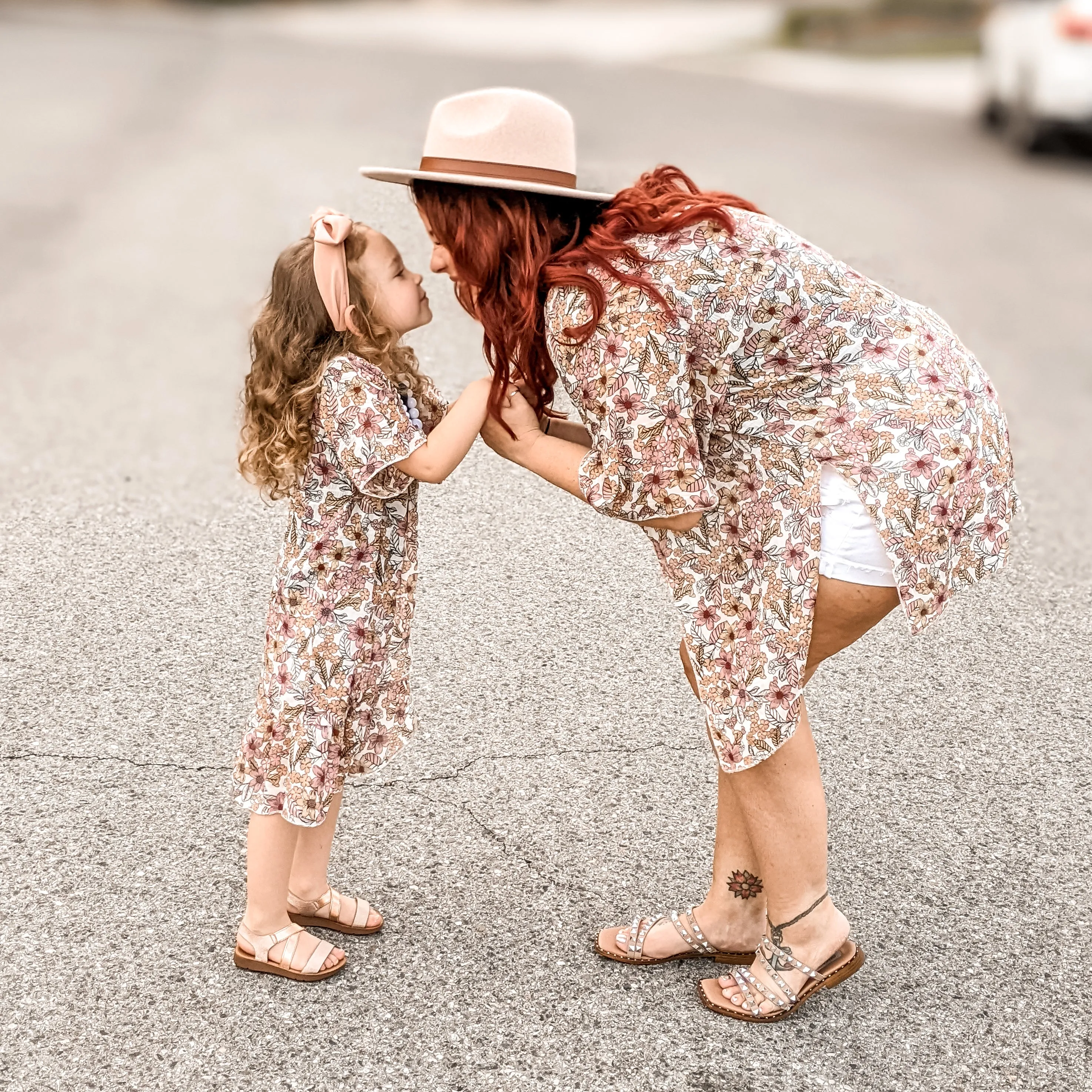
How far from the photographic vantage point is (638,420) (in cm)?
229

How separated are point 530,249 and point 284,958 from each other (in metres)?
1.42

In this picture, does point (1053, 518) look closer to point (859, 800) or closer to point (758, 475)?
point (859, 800)

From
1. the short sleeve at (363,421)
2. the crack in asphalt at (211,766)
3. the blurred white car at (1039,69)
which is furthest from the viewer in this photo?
the blurred white car at (1039,69)

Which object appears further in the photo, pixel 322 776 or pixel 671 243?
pixel 322 776

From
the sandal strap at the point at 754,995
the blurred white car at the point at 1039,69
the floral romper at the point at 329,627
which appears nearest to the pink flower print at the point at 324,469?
the floral romper at the point at 329,627

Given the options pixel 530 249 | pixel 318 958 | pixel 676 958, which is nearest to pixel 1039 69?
pixel 676 958

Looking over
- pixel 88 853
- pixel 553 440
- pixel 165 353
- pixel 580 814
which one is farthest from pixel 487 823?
pixel 165 353

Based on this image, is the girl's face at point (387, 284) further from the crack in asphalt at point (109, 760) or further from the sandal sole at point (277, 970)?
the crack in asphalt at point (109, 760)

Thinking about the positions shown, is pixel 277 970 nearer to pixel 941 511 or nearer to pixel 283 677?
pixel 283 677

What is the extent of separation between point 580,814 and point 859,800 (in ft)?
2.21

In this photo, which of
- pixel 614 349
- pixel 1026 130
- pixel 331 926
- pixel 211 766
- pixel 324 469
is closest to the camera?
pixel 614 349

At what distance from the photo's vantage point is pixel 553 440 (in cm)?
242

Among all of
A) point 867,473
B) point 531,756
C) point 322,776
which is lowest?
point 531,756

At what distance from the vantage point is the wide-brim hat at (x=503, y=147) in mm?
2307
